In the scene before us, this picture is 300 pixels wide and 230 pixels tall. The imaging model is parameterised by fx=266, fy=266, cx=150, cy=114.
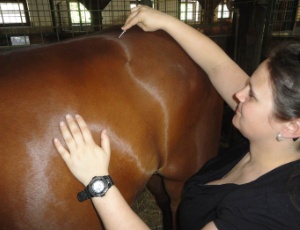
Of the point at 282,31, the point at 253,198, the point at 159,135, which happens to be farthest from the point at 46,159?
the point at 282,31

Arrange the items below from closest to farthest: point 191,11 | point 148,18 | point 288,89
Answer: point 288,89 < point 148,18 < point 191,11

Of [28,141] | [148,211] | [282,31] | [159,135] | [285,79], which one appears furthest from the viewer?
[282,31]

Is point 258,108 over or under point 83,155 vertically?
over

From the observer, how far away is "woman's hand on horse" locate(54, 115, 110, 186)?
67 cm

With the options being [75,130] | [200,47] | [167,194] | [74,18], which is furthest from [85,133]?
[74,18]

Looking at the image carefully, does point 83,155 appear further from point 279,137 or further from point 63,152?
point 279,137

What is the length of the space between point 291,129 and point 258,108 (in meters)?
0.09

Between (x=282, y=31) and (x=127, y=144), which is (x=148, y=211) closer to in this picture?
(x=127, y=144)

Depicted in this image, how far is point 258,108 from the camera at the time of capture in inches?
26.5

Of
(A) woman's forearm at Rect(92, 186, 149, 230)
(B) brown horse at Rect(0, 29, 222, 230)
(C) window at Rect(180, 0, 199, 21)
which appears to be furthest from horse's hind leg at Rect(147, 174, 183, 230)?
(C) window at Rect(180, 0, 199, 21)

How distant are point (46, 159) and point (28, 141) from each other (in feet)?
0.24

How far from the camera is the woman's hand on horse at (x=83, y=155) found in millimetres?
665

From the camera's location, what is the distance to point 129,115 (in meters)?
0.89

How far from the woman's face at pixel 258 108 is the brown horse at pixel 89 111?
1.09ft
